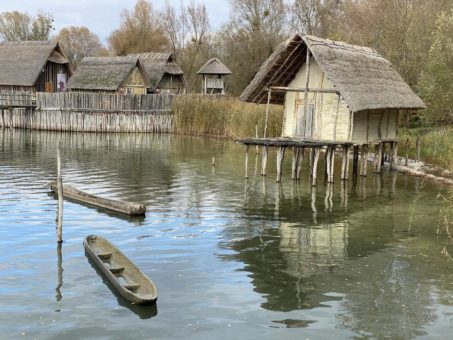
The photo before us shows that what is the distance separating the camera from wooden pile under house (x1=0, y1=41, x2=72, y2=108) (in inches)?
1941

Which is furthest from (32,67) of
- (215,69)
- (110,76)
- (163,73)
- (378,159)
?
(378,159)

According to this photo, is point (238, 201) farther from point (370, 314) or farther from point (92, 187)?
point (370, 314)

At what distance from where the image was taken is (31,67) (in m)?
49.6

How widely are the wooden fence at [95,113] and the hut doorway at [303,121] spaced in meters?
24.0

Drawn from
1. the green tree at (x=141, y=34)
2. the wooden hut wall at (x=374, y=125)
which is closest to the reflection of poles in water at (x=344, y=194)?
the wooden hut wall at (x=374, y=125)

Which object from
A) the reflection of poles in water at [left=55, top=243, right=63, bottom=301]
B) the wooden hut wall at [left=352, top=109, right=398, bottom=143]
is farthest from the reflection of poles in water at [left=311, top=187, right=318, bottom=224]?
the reflection of poles in water at [left=55, top=243, right=63, bottom=301]

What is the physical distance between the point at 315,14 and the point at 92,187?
1702 inches

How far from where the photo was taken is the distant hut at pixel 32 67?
49406 millimetres

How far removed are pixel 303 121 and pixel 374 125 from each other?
11.4 ft

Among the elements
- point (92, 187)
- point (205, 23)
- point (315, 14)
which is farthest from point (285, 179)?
point (205, 23)

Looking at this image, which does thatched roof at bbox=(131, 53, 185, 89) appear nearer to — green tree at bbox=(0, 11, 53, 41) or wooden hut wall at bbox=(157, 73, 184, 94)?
wooden hut wall at bbox=(157, 73, 184, 94)

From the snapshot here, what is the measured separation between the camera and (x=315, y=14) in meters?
58.7

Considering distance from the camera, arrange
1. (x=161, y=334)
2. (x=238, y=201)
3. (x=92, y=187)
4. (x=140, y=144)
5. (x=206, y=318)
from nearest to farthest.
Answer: (x=161, y=334) < (x=206, y=318) < (x=238, y=201) < (x=92, y=187) < (x=140, y=144)

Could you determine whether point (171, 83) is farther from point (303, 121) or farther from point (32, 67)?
point (303, 121)
